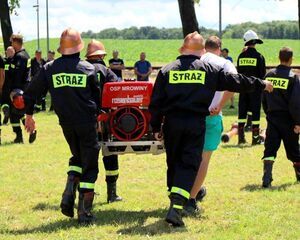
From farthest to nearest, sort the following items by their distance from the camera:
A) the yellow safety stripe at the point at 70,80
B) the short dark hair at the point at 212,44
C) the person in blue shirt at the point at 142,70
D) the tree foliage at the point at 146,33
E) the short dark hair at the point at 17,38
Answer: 1. the tree foliage at the point at 146,33
2. the person in blue shirt at the point at 142,70
3. the short dark hair at the point at 17,38
4. the short dark hair at the point at 212,44
5. the yellow safety stripe at the point at 70,80

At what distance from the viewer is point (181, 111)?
6.81 meters

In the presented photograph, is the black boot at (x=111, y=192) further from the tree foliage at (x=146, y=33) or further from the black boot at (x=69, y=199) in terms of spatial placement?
the tree foliage at (x=146, y=33)

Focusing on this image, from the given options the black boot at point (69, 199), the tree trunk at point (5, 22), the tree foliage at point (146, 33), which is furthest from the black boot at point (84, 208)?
the tree foliage at point (146, 33)

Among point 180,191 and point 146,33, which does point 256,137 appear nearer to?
point 180,191

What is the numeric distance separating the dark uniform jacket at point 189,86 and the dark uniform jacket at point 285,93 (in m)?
1.88

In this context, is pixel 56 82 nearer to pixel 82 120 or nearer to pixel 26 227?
pixel 82 120

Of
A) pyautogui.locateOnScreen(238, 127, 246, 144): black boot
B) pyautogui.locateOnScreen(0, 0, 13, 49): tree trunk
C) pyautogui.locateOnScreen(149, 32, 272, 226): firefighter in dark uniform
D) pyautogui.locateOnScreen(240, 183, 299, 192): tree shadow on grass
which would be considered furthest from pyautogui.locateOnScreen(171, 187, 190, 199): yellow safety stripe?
pyautogui.locateOnScreen(0, 0, 13, 49): tree trunk

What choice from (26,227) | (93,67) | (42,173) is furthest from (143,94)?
(42,173)

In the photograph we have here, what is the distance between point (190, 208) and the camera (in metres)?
7.48

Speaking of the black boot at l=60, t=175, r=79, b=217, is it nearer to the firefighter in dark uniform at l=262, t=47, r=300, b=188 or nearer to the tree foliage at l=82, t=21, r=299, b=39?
the firefighter in dark uniform at l=262, t=47, r=300, b=188

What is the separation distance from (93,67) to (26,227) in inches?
72.9

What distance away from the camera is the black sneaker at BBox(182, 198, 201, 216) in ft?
24.3

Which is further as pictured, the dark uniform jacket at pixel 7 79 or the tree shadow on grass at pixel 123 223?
the dark uniform jacket at pixel 7 79

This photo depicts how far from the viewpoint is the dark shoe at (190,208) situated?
24.3 ft
